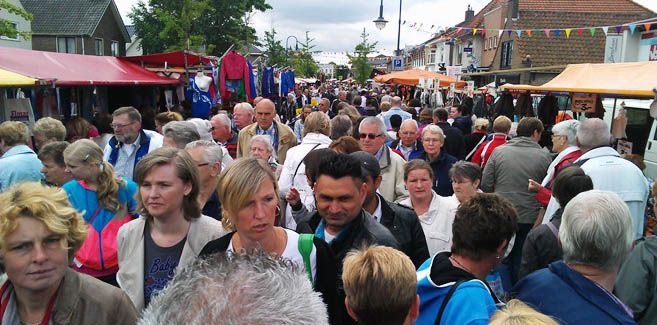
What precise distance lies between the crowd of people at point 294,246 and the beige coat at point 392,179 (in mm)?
62

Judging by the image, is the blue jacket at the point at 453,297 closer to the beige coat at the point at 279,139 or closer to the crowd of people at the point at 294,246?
the crowd of people at the point at 294,246

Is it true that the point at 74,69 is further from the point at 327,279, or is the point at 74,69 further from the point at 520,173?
the point at 327,279

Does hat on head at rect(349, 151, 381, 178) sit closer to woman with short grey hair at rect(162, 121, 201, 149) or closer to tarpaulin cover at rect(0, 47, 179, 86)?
woman with short grey hair at rect(162, 121, 201, 149)

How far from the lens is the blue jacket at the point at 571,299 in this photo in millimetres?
2348

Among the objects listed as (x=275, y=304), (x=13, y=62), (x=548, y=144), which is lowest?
(x=548, y=144)

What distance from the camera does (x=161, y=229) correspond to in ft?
9.95

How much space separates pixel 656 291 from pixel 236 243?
2372 mm

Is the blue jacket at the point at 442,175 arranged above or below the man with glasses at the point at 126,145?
below

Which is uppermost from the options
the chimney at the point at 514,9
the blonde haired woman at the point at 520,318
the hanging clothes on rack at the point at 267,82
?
the chimney at the point at 514,9

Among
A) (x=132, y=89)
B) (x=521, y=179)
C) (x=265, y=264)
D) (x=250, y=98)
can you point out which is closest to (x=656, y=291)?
(x=265, y=264)

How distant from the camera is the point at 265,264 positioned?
1446 millimetres

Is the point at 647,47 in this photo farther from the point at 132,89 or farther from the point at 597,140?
the point at 132,89

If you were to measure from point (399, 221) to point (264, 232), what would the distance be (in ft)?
3.83

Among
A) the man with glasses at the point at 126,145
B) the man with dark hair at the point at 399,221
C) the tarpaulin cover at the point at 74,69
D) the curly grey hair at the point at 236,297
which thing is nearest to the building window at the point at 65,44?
the tarpaulin cover at the point at 74,69
